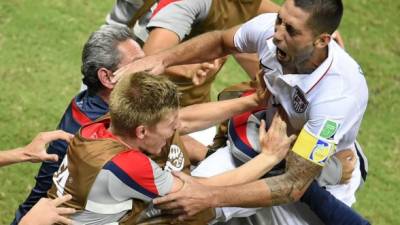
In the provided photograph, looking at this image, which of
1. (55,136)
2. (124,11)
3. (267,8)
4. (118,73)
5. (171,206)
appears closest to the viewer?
(171,206)

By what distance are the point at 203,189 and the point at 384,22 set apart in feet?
17.7

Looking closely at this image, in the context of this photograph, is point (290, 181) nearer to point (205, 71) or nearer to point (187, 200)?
point (187, 200)

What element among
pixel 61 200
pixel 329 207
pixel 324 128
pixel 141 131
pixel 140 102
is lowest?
pixel 329 207

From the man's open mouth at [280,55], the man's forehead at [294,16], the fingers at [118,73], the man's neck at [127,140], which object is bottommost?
the man's open mouth at [280,55]

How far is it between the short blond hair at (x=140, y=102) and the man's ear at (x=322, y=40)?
74 centimetres

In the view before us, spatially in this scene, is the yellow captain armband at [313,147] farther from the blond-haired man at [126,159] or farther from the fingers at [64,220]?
the fingers at [64,220]

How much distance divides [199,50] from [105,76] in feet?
1.89

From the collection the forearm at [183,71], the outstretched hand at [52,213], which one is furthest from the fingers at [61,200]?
the forearm at [183,71]

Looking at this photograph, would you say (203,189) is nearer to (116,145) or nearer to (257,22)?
(116,145)

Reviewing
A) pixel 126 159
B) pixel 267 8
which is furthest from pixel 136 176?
pixel 267 8

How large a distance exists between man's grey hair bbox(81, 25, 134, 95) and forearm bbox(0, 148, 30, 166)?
458 millimetres

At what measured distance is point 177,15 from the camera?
4707 mm

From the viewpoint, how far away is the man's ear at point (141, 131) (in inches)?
136

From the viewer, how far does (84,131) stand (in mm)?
3586
